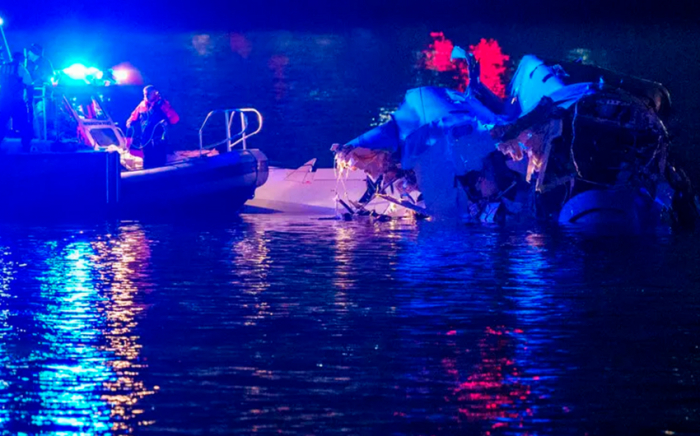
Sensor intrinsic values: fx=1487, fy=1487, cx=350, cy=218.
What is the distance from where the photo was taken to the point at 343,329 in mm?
11656

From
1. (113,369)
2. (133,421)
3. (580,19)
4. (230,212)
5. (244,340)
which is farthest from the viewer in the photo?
(580,19)

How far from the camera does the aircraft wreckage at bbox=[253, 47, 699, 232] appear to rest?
22.2 meters

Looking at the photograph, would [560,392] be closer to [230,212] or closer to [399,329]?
[399,329]

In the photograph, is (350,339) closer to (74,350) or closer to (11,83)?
(74,350)

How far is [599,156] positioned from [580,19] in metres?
85.0

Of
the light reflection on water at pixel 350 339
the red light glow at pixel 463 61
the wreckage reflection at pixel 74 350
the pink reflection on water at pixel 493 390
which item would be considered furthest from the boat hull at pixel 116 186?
the red light glow at pixel 463 61

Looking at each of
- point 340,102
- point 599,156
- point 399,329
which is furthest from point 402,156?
point 340,102

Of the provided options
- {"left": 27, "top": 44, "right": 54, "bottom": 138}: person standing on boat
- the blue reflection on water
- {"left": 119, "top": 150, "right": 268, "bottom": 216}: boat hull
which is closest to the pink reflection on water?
the blue reflection on water

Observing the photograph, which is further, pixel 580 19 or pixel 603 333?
pixel 580 19

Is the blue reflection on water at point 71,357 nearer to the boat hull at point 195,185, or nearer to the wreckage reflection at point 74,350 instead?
the wreckage reflection at point 74,350

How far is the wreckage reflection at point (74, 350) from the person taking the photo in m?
8.48

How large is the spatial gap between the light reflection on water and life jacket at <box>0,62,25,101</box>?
5.45m

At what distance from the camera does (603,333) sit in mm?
11508

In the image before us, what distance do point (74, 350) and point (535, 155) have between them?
13.5 meters
